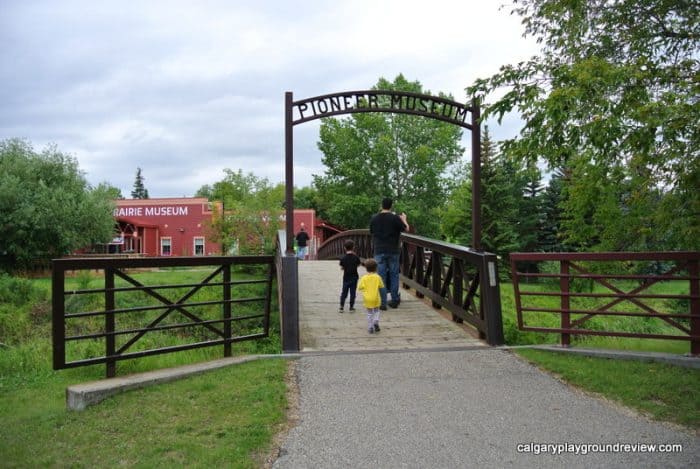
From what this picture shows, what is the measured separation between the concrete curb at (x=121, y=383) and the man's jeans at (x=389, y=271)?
3.52 meters

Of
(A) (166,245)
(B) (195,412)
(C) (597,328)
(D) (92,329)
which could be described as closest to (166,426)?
(B) (195,412)

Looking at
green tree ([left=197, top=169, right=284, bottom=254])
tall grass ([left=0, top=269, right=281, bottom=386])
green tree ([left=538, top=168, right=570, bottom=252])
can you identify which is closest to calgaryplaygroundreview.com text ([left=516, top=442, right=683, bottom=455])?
tall grass ([left=0, top=269, right=281, bottom=386])

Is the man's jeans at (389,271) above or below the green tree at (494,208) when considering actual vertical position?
below

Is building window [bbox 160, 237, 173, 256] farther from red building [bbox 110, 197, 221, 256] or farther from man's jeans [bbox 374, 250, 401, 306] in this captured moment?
man's jeans [bbox 374, 250, 401, 306]

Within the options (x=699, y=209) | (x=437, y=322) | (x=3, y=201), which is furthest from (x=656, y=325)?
(x=3, y=201)

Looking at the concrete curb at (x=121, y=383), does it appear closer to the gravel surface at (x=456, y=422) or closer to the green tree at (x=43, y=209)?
the gravel surface at (x=456, y=422)

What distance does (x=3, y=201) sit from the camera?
30172 millimetres

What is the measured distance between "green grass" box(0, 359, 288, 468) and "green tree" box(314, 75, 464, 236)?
38911 mm

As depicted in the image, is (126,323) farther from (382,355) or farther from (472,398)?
(472,398)

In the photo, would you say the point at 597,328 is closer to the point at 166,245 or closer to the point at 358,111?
the point at 358,111

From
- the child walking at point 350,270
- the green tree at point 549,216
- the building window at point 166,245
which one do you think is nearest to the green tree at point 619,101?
the child walking at point 350,270

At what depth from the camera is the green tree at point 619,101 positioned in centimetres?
683

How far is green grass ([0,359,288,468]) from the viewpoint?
4.34 meters

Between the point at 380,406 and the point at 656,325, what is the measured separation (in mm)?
15978
